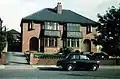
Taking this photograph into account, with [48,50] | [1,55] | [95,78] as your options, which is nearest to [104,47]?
[1,55]

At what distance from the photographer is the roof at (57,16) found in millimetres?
62950

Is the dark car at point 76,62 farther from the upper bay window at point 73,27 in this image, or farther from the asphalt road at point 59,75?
the upper bay window at point 73,27

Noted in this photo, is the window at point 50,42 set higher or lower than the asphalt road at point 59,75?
higher

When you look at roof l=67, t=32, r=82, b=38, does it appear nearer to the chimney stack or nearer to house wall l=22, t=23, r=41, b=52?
the chimney stack

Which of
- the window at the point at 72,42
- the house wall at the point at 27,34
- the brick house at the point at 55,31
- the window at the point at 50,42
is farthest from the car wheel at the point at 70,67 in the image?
the window at the point at 72,42

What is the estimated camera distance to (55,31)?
206 ft

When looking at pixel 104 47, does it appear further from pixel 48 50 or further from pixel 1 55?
pixel 48 50

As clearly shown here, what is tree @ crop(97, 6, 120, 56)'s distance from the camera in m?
43.7

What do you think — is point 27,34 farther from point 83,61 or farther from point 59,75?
point 59,75

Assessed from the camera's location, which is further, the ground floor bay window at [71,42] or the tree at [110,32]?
the ground floor bay window at [71,42]

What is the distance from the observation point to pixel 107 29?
148ft

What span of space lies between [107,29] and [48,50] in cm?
1862

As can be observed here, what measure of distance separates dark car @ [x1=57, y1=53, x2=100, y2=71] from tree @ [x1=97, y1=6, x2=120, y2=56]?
11490mm

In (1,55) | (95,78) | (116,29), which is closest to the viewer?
(95,78)
